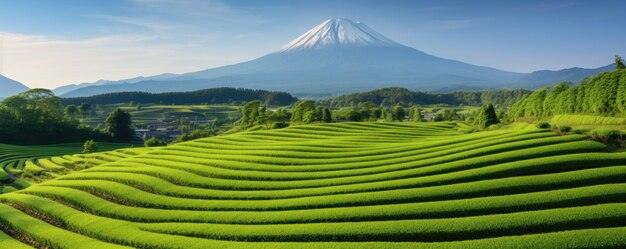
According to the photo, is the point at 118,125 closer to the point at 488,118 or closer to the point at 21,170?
the point at 21,170

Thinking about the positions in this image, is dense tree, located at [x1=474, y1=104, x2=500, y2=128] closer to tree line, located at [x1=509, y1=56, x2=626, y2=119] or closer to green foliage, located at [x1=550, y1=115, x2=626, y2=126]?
tree line, located at [x1=509, y1=56, x2=626, y2=119]

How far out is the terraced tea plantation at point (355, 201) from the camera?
17609 mm

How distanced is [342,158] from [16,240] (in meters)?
21.3

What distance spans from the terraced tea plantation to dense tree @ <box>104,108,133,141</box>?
233ft

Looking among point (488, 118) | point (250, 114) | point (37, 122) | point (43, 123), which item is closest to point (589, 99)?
point (488, 118)

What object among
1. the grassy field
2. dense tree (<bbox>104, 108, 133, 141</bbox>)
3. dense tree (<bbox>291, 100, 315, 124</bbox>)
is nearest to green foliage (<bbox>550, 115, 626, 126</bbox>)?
dense tree (<bbox>291, 100, 315, 124</bbox>)

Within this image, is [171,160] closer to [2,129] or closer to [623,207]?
[623,207]

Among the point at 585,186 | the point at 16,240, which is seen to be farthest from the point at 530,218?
the point at 16,240

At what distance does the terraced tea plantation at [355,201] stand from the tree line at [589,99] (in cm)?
1713

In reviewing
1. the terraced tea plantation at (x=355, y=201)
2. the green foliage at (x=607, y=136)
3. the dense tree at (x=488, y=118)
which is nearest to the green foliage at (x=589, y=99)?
the dense tree at (x=488, y=118)

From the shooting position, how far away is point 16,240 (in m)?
21.4

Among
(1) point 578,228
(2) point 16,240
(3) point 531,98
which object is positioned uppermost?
(3) point 531,98

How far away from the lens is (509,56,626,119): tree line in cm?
4084

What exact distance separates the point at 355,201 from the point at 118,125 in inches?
3564
